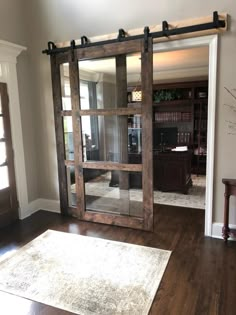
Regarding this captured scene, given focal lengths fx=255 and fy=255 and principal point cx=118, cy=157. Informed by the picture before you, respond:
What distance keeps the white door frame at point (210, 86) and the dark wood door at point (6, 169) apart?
2108 millimetres

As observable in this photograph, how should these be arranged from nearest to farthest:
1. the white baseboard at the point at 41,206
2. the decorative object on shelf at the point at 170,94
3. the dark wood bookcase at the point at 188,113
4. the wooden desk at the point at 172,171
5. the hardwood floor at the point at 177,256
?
the hardwood floor at the point at 177,256 < the white baseboard at the point at 41,206 < the wooden desk at the point at 172,171 < the dark wood bookcase at the point at 188,113 < the decorative object on shelf at the point at 170,94

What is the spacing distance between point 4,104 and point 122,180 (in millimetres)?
1897

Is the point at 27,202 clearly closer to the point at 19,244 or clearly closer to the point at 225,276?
the point at 19,244

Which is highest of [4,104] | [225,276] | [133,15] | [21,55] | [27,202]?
[133,15]

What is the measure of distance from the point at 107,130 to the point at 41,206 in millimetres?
1771

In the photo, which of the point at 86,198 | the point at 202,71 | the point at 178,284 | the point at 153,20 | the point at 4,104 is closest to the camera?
the point at 178,284

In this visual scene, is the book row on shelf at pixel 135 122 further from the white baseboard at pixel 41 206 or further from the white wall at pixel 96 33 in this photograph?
the white baseboard at pixel 41 206

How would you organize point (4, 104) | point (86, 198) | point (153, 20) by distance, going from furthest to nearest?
point (86, 198), point (4, 104), point (153, 20)

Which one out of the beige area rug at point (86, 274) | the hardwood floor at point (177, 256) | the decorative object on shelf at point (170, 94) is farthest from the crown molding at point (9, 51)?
the decorative object on shelf at point (170, 94)

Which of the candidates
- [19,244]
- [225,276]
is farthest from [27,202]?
[225,276]

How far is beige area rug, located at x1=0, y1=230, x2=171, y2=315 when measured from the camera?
2.06m

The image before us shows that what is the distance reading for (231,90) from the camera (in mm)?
2779

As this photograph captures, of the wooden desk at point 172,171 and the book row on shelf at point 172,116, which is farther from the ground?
the book row on shelf at point 172,116

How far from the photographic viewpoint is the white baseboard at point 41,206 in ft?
13.0
